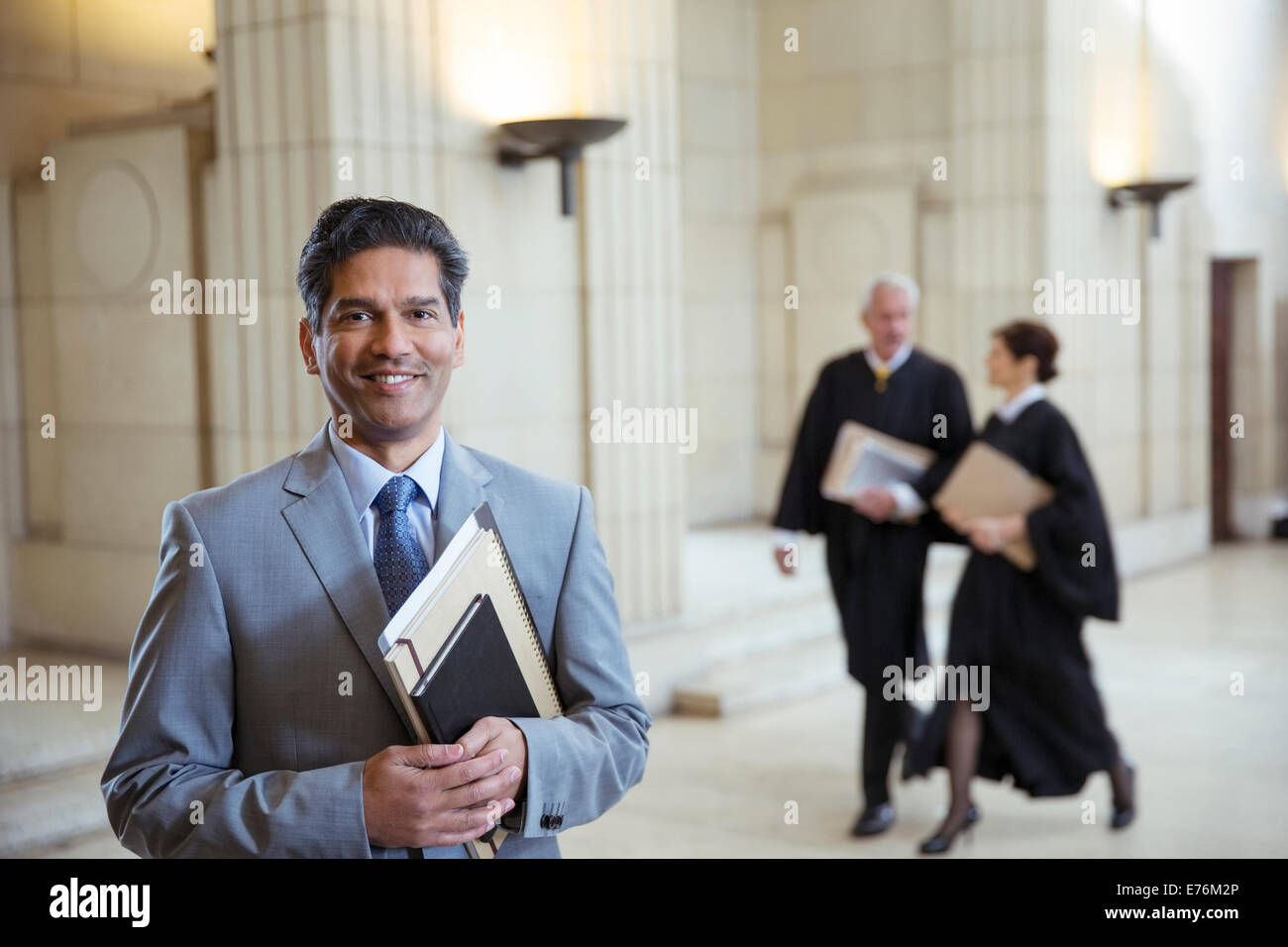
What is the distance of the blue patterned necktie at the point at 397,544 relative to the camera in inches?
74.4

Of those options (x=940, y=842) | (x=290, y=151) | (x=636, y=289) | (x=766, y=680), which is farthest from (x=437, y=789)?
(x=766, y=680)

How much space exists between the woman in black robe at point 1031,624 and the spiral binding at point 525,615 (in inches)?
142

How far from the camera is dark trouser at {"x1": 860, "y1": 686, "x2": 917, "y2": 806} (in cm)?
554

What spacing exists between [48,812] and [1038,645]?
3686 millimetres

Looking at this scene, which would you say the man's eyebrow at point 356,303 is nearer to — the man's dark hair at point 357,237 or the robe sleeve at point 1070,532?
the man's dark hair at point 357,237

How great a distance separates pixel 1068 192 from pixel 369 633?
9711 millimetres

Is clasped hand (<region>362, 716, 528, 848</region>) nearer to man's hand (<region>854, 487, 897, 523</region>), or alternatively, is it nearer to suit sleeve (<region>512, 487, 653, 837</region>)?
suit sleeve (<region>512, 487, 653, 837</region>)

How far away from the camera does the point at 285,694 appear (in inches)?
72.4

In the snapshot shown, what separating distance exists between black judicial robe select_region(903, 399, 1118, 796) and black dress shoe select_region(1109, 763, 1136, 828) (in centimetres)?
20

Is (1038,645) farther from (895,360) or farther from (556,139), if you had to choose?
(556,139)

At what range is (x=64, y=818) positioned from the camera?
5.12 metres

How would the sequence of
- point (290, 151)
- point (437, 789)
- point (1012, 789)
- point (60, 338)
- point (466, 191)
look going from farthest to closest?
point (60, 338) → point (466, 191) → point (1012, 789) → point (290, 151) → point (437, 789)

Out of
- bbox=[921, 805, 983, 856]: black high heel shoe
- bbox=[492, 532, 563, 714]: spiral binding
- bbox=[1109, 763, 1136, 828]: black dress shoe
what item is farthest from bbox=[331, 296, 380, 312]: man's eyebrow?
bbox=[1109, 763, 1136, 828]: black dress shoe
